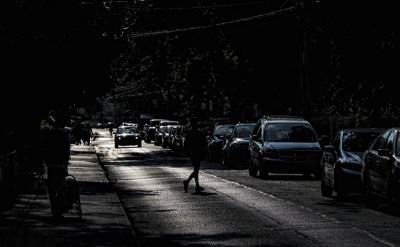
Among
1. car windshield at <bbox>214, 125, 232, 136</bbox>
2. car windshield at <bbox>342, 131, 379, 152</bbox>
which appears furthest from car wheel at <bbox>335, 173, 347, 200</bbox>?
car windshield at <bbox>214, 125, 232, 136</bbox>

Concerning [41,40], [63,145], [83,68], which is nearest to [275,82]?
[83,68]

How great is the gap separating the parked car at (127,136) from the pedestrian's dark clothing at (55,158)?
170 ft

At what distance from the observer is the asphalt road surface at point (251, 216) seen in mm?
12586

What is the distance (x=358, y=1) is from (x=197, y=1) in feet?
91.1

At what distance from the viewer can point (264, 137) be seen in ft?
93.0

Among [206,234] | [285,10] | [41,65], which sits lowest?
[206,234]

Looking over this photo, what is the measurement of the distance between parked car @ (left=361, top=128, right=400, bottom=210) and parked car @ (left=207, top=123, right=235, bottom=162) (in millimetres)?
21864

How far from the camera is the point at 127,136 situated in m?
67.8

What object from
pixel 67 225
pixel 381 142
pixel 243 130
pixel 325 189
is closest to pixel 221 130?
→ pixel 243 130

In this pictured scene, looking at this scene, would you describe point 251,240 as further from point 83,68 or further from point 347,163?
point 83,68

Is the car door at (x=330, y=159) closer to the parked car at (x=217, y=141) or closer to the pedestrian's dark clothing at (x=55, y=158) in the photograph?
the pedestrian's dark clothing at (x=55, y=158)

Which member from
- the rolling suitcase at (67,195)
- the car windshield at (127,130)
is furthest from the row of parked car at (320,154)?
the car windshield at (127,130)

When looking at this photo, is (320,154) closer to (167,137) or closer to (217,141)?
(217,141)

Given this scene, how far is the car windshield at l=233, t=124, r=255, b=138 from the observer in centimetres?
3593
